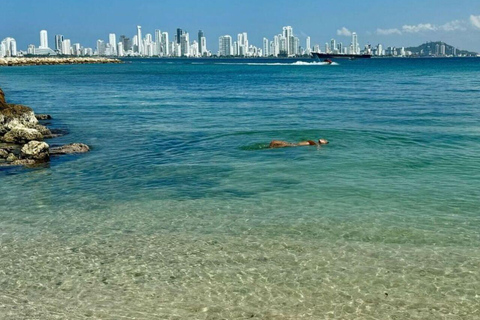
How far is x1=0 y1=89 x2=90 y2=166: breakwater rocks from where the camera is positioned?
75.9 ft

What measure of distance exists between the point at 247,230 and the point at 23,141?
18742 mm

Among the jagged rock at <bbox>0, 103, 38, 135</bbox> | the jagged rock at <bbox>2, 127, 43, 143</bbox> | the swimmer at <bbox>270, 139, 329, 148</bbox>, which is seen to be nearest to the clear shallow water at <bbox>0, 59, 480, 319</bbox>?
the swimmer at <bbox>270, 139, 329, 148</bbox>

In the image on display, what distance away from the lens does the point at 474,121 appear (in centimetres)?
3378

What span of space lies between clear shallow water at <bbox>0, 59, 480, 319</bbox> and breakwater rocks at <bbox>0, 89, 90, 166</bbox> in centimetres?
84

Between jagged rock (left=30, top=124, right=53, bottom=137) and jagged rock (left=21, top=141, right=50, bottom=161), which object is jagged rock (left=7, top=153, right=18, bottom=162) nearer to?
jagged rock (left=21, top=141, right=50, bottom=161)

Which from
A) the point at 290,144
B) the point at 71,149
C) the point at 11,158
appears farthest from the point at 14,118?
the point at 290,144

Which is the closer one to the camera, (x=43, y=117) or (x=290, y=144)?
(x=290, y=144)

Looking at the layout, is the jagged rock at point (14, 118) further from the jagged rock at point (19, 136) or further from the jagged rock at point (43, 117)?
the jagged rock at point (43, 117)

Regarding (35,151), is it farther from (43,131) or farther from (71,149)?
(43,131)

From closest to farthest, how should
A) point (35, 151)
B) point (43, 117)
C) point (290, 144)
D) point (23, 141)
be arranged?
1. point (35, 151)
2. point (290, 144)
3. point (23, 141)
4. point (43, 117)

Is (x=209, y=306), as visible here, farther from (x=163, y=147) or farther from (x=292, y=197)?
(x=163, y=147)

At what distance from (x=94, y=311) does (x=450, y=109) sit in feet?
120

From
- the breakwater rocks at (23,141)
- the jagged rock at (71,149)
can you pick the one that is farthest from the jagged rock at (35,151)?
the jagged rock at (71,149)

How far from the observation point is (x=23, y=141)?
93.4 feet
